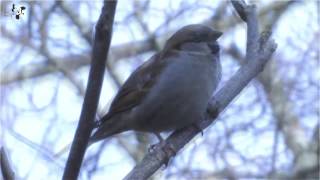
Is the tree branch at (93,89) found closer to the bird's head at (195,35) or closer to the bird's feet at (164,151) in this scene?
the bird's feet at (164,151)

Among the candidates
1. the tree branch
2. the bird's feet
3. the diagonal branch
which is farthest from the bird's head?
the tree branch

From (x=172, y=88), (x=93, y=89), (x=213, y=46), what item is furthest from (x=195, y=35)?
(x=93, y=89)

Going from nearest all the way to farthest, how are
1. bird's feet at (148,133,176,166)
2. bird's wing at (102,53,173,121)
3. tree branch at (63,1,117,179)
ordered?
tree branch at (63,1,117,179)
bird's feet at (148,133,176,166)
bird's wing at (102,53,173,121)

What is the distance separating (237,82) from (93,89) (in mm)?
643

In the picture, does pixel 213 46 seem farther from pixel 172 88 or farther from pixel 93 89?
pixel 93 89

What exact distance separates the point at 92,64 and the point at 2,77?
20.3 feet

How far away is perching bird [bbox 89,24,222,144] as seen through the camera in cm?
249

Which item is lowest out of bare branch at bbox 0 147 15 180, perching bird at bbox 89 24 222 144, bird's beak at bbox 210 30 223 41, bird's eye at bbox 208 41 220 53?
perching bird at bbox 89 24 222 144

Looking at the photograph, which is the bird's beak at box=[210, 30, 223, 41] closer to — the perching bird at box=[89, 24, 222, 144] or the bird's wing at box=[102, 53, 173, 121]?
the perching bird at box=[89, 24, 222, 144]

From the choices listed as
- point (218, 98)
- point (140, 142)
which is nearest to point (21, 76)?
point (140, 142)

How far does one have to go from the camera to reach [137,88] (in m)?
A: 2.70

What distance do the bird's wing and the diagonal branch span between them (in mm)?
328

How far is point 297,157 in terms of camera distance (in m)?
7.53

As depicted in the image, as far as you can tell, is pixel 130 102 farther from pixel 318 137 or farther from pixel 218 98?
→ pixel 318 137
